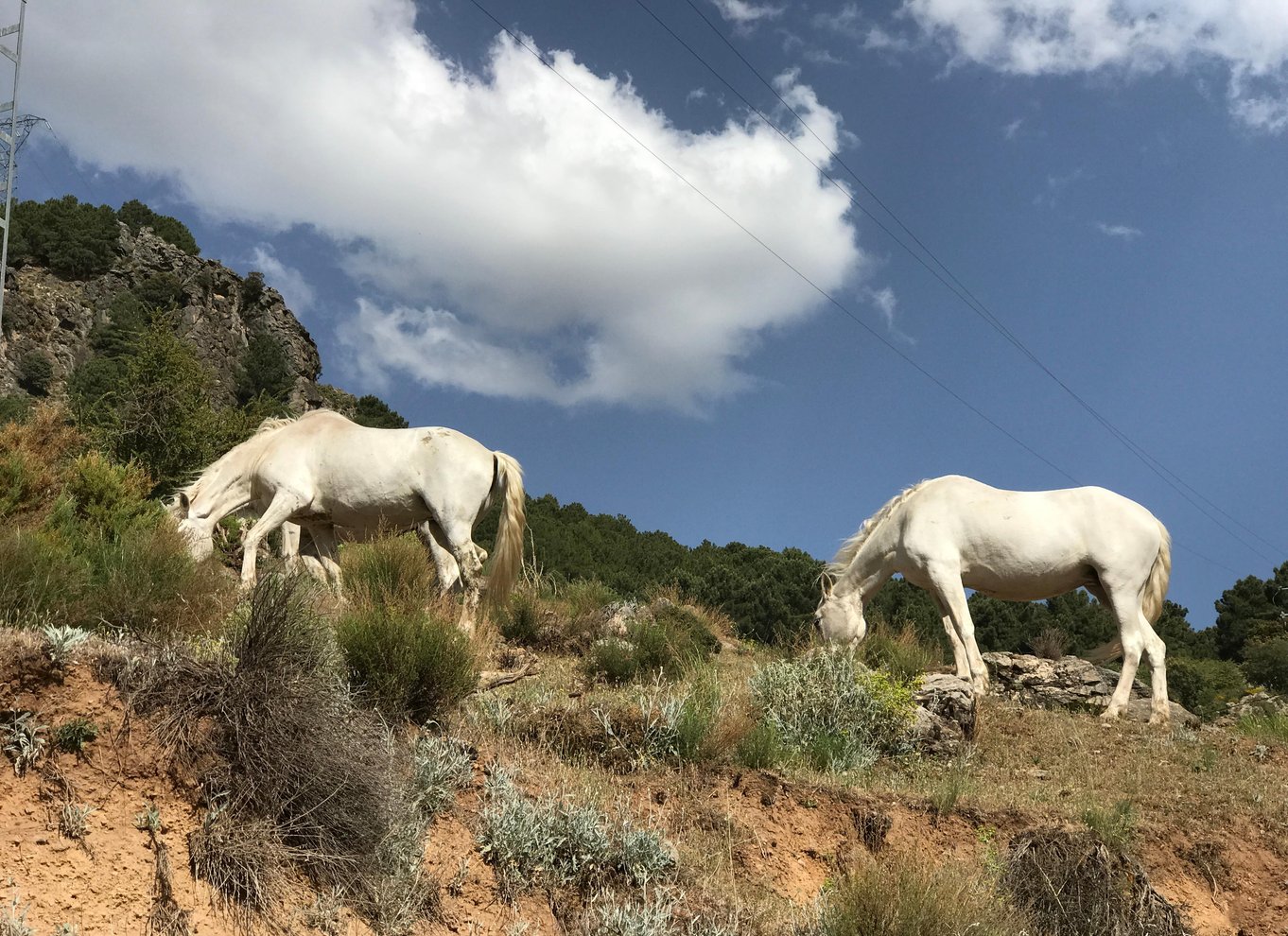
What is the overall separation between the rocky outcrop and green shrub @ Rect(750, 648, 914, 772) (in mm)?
3880

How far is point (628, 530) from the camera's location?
38.0 meters

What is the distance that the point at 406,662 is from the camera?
6.76m

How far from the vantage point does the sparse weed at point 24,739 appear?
4785 mm

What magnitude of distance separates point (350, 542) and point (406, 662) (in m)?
5.53

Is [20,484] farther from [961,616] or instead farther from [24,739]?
[961,616]

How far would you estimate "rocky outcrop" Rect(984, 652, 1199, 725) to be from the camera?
1259 cm

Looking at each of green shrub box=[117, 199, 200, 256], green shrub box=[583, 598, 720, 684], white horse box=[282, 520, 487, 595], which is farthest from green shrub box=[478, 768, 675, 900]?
green shrub box=[117, 199, 200, 256]

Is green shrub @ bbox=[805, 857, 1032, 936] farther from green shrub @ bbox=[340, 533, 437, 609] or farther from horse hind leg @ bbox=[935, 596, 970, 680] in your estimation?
horse hind leg @ bbox=[935, 596, 970, 680]

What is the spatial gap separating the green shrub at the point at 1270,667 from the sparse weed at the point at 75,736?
26869 mm

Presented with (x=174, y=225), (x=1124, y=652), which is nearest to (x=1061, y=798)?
(x=1124, y=652)

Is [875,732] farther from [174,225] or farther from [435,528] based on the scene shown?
[174,225]

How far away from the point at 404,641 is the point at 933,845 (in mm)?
4013

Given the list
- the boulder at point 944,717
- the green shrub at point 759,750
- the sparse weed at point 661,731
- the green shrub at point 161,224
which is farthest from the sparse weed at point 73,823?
the green shrub at point 161,224

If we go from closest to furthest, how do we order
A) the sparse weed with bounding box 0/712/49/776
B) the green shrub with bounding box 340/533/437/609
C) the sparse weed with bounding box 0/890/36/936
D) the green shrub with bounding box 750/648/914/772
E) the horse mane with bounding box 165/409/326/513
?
the sparse weed with bounding box 0/890/36/936, the sparse weed with bounding box 0/712/49/776, the green shrub with bounding box 750/648/914/772, the green shrub with bounding box 340/533/437/609, the horse mane with bounding box 165/409/326/513
